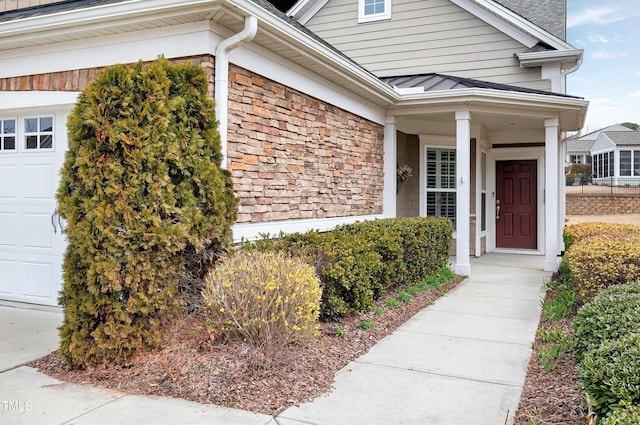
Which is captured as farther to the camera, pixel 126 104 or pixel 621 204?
pixel 621 204

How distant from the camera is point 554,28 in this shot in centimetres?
1210

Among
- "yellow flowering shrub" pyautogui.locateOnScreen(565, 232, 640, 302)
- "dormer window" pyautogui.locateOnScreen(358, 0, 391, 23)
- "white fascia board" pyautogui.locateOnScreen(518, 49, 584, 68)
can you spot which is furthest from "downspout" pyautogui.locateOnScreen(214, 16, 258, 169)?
"dormer window" pyautogui.locateOnScreen(358, 0, 391, 23)

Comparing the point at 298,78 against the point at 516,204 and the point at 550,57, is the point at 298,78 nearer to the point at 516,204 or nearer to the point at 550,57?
the point at 550,57

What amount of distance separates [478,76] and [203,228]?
900cm

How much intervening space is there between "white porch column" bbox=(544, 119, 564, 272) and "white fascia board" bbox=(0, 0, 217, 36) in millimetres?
6889

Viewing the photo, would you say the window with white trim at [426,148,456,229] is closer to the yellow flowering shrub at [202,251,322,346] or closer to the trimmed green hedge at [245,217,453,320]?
the trimmed green hedge at [245,217,453,320]

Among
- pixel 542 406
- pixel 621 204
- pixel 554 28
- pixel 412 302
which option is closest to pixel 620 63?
pixel 621 204

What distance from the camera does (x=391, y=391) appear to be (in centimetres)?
372

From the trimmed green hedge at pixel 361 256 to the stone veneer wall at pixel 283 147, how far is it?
1.68 feet

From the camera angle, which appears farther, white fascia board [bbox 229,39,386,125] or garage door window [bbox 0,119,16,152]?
garage door window [bbox 0,119,16,152]

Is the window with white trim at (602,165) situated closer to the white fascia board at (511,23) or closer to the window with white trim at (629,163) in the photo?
the window with white trim at (629,163)

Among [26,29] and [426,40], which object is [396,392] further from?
[426,40]

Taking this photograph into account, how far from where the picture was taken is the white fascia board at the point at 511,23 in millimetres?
10641

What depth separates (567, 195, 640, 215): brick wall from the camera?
26309mm
